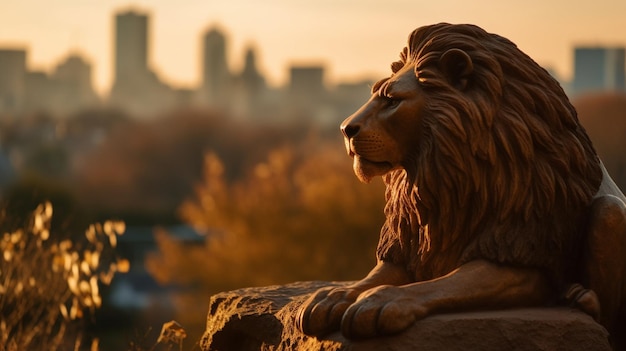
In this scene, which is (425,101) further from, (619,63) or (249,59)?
(249,59)

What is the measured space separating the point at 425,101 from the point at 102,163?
56.3 metres

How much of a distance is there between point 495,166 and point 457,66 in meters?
0.51

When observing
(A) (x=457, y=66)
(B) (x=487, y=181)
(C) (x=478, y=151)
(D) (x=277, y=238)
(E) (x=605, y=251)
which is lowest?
Answer: (D) (x=277, y=238)

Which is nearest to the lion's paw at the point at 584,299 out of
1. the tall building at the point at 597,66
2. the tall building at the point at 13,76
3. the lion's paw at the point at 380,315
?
the lion's paw at the point at 380,315

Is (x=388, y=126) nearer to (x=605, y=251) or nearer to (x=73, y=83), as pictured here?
(x=605, y=251)

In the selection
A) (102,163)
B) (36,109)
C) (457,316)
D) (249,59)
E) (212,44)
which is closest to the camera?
(457,316)

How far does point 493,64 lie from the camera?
5.80 m

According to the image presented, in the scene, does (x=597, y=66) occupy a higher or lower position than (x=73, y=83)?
higher

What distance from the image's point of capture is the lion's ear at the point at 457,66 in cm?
575

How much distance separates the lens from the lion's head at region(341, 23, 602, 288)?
574cm

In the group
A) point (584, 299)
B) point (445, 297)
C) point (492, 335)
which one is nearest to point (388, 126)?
point (445, 297)

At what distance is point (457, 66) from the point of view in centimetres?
580

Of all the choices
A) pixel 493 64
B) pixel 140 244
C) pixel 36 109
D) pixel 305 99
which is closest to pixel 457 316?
pixel 493 64

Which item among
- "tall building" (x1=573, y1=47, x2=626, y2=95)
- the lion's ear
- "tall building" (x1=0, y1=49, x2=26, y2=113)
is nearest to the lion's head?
the lion's ear
